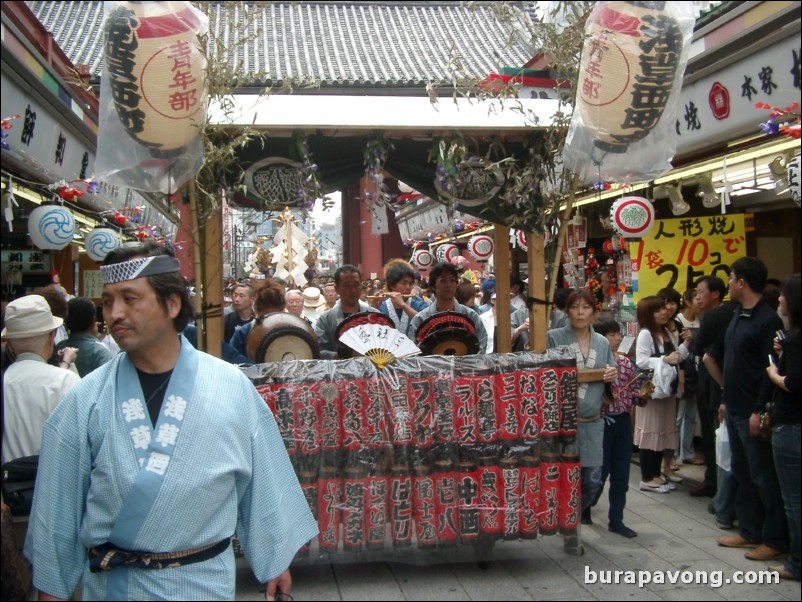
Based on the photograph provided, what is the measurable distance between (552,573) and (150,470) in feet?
9.85

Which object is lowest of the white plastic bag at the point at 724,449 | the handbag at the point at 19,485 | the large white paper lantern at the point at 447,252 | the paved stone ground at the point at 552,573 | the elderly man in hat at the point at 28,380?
the paved stone ground at the point at 552,573

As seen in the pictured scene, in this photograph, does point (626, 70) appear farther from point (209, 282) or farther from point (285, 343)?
point (209, 282)

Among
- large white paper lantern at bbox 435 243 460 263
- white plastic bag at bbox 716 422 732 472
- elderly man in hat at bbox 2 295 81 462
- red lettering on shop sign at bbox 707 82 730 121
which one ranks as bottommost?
white plastic bag at bbox 716 422 732 472

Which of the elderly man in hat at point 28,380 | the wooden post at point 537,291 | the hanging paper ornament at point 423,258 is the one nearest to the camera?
the elderly man in hat at point 28,380

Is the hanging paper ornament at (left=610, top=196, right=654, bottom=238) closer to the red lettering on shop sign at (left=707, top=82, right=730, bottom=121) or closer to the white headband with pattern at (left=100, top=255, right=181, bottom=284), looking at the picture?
the red lettering on shop sign at (left=707, top=82, right=730, bottom=121)

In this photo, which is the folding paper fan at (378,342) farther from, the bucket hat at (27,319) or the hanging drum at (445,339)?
the bucket hat at (27,319)

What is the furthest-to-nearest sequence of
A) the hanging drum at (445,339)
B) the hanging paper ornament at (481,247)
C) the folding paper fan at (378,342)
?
the hanging paper ornament at (481,247) < the hanging drum at (445,339) < the folding paper fan at (378,342)

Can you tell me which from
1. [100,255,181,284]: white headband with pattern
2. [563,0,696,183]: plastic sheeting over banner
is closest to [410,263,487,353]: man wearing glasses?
[563,0,696,183]: plastic sheeting over banner

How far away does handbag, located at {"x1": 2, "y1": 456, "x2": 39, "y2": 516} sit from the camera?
3611 mm

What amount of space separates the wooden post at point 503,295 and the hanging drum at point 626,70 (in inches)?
72.7

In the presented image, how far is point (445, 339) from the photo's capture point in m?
5.66

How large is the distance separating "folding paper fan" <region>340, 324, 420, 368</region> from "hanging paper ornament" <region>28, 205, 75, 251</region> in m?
4.91

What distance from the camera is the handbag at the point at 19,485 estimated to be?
142 inches

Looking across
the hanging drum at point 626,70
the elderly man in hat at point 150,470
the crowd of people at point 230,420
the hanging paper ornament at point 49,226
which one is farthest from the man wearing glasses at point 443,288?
the hanging paper ornament at point 49,226
